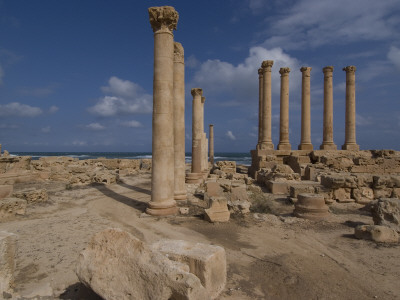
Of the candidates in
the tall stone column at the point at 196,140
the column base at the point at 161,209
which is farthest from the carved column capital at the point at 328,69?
the column base at the point at 161,209

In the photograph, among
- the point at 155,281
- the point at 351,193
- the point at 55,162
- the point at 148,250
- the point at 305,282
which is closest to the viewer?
the point at 155,281

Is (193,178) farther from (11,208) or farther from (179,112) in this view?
(11,208)

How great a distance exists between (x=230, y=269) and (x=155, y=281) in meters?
2.03

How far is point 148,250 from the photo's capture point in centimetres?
305

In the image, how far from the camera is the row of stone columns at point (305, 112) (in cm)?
2169

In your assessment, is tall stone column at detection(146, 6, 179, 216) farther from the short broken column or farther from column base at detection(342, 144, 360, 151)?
column base at detection(342, 144, 360, 151)

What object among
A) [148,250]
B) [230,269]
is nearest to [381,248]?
[230,269]

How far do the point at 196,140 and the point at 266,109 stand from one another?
8667 mm

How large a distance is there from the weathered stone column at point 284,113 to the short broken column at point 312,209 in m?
14.4

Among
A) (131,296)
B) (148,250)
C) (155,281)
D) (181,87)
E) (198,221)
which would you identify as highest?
(181,87)

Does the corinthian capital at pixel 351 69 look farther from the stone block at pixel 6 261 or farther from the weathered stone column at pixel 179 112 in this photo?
the stone block at pixel 6 261

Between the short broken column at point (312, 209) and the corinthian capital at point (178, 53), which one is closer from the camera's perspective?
the short broken column at point (312, 209)

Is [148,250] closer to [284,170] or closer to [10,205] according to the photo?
[10,205]

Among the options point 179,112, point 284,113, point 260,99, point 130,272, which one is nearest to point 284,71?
point 284,113
